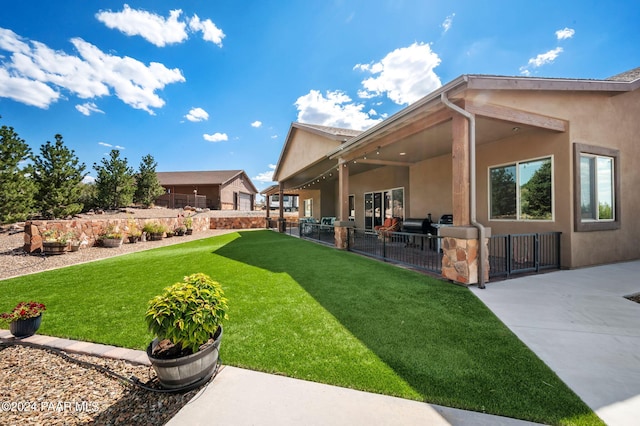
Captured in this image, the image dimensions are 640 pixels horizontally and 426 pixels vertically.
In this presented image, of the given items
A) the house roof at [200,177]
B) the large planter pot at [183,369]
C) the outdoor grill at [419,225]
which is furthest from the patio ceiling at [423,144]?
the house roof at [200,177]

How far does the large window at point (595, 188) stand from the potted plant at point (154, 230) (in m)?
16.2

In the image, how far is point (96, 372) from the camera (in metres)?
2.39

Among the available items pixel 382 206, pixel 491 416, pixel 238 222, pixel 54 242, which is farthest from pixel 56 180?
pixel 491 416

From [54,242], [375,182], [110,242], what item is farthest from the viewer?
[375,182]

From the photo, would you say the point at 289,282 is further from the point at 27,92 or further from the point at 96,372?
the point at 27,92

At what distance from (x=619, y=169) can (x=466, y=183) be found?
218 inches

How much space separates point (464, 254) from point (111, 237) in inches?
523

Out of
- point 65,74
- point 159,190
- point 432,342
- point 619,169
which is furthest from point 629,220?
point 159,190

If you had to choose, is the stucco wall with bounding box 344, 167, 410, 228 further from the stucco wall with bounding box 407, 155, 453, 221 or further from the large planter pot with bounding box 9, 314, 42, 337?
the large planter pot with bounding box 9, 314, 42, 337

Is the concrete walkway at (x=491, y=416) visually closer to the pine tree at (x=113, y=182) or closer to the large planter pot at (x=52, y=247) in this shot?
the large planter pot at (x=52, y=247)

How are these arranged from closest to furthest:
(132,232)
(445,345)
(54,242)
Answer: (445,345) < (54,242) < (132,232)

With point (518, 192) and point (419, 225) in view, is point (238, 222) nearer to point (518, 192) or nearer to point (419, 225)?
point (419, 225)

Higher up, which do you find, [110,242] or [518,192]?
[518,192]

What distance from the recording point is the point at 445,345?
8.91 ft
